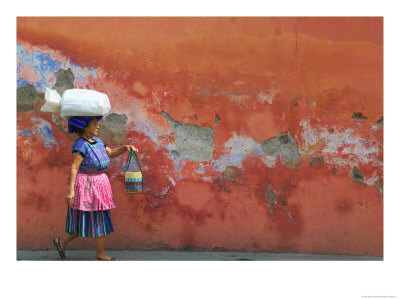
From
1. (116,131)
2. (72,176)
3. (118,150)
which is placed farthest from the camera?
(116,131)

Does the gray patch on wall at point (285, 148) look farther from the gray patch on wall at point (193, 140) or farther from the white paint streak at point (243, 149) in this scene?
the gray patch on wall at point (193, 140)

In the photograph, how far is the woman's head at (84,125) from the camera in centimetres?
413

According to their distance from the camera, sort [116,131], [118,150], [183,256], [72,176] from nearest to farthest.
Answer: [72,176], [118,150], [183,256], [116,131]

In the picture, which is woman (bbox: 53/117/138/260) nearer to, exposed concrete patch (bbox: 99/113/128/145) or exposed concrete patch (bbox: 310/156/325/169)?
exposed concrete patch (bbox: 99/113/128/145)

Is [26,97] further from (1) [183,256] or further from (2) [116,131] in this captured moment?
(1) [183,256]

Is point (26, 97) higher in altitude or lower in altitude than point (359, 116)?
higher

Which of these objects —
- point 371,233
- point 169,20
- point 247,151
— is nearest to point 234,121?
point 247,151

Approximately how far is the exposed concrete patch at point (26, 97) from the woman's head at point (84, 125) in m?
0.63

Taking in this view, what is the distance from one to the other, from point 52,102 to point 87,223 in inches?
40.4

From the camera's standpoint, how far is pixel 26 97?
A: 4.62m

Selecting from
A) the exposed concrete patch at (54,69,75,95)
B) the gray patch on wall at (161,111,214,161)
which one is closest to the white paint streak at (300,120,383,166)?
the gray patch on wall at (161,111,214,161)

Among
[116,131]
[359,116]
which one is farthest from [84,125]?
[359,116]

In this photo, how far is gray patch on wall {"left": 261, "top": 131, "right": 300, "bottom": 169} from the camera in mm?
4566

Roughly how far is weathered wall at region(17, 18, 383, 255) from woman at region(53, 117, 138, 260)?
0.40 meters
